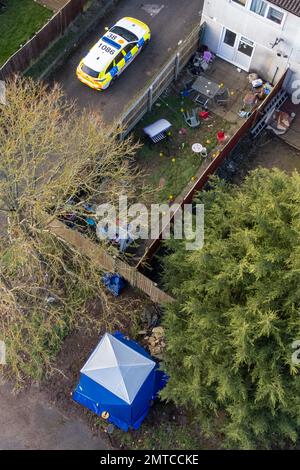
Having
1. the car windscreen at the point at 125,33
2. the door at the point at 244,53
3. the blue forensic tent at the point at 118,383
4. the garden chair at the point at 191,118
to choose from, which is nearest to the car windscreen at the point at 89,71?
the car windscreen at the point at 125,33

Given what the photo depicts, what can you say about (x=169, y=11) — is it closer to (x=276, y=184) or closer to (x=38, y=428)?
(x=276, y=184)

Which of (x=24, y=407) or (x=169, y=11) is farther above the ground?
(x=169, y=11)

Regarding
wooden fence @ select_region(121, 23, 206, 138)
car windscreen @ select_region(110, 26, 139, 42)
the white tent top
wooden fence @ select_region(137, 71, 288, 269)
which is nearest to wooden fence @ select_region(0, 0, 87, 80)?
car windscreen @ select_region(110, 26, 139, 42)

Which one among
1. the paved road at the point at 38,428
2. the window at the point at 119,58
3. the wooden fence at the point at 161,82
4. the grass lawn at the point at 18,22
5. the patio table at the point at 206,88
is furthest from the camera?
the grass lawn at the point at 18,22

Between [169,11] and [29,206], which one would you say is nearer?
[29,206]

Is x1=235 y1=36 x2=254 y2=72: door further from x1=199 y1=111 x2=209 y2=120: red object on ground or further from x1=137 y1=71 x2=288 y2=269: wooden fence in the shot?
x1=199 y1=111 x2=209 y2=120: red object on ground

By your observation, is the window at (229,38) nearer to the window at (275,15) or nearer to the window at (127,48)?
the window at (275,15)
